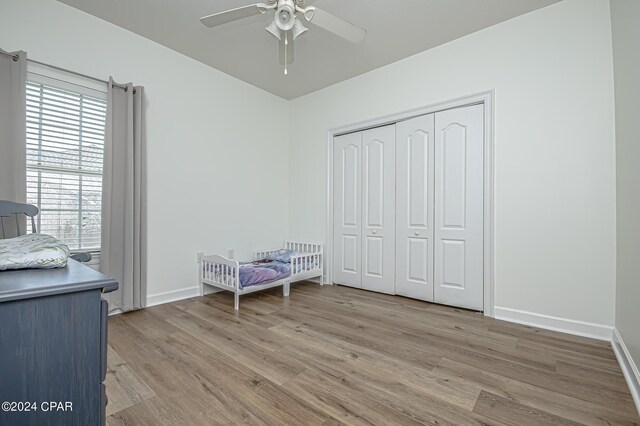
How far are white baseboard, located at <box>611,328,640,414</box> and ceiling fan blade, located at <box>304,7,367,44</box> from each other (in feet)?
8.86

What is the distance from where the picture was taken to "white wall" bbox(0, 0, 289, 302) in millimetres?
2441

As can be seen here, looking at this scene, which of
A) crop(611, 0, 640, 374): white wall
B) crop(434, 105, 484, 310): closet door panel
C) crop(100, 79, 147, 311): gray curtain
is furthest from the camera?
crop(434, 105, 484, 310): closet door panel

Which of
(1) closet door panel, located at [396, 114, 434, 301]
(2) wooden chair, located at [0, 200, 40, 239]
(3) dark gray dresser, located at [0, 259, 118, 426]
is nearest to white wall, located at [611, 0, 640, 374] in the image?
(1) closet door panel, located at [396, 114, 434, 301]

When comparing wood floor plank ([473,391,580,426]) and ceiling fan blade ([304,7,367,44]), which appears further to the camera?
ceiling fan blade ([304,7,367,44])

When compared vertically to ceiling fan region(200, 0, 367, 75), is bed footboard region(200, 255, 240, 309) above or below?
below

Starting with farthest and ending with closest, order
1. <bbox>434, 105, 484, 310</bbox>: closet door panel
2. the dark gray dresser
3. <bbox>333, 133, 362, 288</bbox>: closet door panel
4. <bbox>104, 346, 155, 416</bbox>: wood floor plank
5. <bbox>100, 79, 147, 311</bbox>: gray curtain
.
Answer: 1. <bbox>333, 133, 362, 288</bbox>: closet door panel
2. <bbox>434, 105, 484, 310</bbox>: closet door panel
3. <bbox>100, 79, 147, 311</bbox>: gray curtain
4. <bbox>104, 346, 155, 416</bbox>: wood floor plank
5. the dark gray dresser

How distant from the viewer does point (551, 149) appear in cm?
243

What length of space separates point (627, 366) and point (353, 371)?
1.61 meters

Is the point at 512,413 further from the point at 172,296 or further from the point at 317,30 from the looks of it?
the point at 317,30

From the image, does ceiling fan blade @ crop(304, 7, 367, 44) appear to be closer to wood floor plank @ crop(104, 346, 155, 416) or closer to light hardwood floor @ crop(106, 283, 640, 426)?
light hardwood floor @ crop(106, 283, 640, 426)

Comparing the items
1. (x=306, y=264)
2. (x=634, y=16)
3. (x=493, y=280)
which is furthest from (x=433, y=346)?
(x=634, y=16)

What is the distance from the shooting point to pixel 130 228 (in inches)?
106

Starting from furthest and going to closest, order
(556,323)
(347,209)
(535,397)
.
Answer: (347,209), (556,323), (535,397)

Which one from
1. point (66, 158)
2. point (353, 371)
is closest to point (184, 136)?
point (66, 158)
